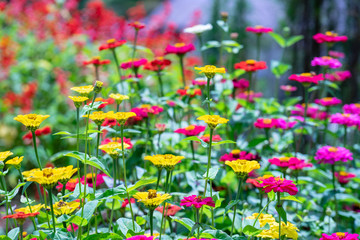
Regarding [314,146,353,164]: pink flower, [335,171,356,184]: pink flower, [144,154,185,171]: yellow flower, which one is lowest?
[335,171,356,184]: pink flower

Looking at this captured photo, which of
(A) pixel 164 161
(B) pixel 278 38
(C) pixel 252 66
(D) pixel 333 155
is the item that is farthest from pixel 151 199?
(B) pixel 278 38

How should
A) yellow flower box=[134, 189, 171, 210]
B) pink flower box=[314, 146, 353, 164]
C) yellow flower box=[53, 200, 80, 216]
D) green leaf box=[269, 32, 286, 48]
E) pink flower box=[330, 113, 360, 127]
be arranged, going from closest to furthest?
1. yellow flower box=[134, 189, 171, 210]
2. yellow flower box=[53, 200, 80, 216]
3. pink flower box=[314, 146, 353, 164]
4. pink flower box=[330, 113, 360, 127]
5. green leaf box=[269, 32, 286, 48]

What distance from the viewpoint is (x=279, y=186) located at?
2.61 ft

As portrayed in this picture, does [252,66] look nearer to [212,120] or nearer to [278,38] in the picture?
[278,38]

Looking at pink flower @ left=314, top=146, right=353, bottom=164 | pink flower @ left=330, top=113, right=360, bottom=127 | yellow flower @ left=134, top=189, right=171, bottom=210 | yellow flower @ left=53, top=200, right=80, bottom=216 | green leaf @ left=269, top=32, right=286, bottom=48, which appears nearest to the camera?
yellow flower @ left=134, top=189, right=171, bottom=210

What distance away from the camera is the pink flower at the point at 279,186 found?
0.78 m

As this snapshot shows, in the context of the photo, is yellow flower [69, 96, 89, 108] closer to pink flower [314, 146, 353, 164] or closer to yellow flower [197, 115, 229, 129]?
yellow flower [197, 115, 229, 129]

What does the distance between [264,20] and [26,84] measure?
238 cm

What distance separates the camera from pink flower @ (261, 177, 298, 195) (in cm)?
78

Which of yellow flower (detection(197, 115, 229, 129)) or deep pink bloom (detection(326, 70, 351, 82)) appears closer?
yellow flower (detection(197, 115, 229, 129))

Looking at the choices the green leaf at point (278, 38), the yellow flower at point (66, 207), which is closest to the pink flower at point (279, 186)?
the yellow flower at point (66, 207)

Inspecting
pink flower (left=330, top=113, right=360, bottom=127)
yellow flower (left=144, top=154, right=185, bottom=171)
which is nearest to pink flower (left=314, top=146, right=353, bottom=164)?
pink flower (left=330, top=113, right=360, bottom=127)

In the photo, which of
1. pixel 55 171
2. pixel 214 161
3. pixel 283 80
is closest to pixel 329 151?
pixel 214 161

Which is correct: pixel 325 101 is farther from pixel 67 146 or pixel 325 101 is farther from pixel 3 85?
pixel 3 85
